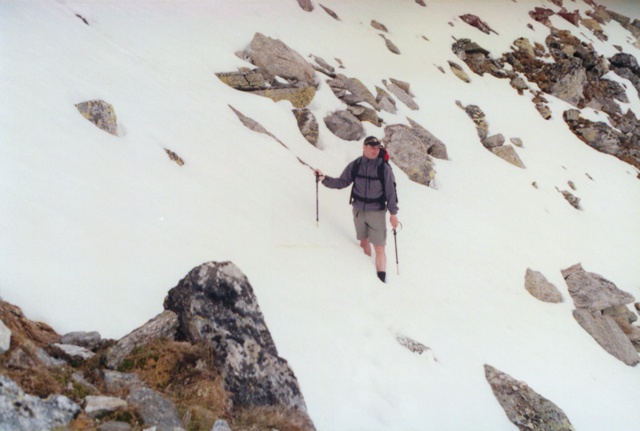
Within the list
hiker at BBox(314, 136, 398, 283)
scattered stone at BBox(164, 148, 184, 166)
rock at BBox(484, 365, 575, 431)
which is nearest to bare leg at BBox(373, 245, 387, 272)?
hiker at BBox(314, 136, 398, 283)

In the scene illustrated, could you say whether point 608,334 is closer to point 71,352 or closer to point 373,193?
point 373,193

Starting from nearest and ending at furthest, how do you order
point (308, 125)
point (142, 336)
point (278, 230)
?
point (142, 336)
point (278, 230)
point (308, 125)

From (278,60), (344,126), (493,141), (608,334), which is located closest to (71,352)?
(608,334)

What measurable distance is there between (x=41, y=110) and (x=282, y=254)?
505 centimetres

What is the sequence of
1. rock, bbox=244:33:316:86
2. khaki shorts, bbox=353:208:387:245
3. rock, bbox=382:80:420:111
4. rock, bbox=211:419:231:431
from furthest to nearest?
1. rock, bbox=382:80:420:111
2. rock, bbox=244:33:316:86
3. khaki shorts, bbox=353:208:387:245
4. rock, bbox=211:419:231:431

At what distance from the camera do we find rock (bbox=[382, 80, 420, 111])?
20.0m

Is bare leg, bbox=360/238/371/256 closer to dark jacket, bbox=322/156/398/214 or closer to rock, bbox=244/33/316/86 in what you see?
dark jacket, bbox=322/156/398/214

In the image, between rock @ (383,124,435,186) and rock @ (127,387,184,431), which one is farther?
rock @ (383,124,435,186)

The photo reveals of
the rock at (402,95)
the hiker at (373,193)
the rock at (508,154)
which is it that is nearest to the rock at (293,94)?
the rock at (402,95)

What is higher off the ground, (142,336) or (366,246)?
(142,336)

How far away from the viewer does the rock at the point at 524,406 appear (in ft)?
25.1

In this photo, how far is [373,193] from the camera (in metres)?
9.87

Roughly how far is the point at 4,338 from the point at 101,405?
3.09ft

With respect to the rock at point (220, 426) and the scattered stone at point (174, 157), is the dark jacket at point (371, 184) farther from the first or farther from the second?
the rock at point (220, 426)
